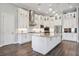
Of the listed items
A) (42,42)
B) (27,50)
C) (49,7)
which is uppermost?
(49,7)

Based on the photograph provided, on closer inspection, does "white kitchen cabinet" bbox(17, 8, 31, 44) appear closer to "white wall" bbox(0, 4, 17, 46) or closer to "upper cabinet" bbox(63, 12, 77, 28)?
"white wall" bbox(0, 4, 17, 46)

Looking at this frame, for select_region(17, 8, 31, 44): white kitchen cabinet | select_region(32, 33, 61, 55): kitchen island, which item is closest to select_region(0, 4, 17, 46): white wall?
select_region(17, 8, 31, 44): white kitchen cabinet

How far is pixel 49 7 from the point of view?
2.58 metres

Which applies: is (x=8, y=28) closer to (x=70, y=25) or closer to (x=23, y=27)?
(x=23, y=27)

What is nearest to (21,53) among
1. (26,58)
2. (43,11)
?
(26,58)

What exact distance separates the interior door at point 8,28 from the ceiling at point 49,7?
57cm

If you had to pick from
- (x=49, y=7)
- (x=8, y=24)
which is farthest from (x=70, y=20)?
(x=8, y=24)

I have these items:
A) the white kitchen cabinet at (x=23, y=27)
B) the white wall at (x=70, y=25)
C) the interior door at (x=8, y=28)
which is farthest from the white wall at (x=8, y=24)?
the white wall at (x=70, y=25)

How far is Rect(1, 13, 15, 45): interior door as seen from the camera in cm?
279

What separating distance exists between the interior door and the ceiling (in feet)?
1.87

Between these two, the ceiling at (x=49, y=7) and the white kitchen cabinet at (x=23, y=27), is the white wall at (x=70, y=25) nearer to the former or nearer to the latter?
the ceiling at (x=49, y=7)

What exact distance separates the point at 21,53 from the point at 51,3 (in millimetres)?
1521

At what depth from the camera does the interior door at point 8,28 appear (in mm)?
2793

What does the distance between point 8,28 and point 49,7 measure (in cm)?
139
